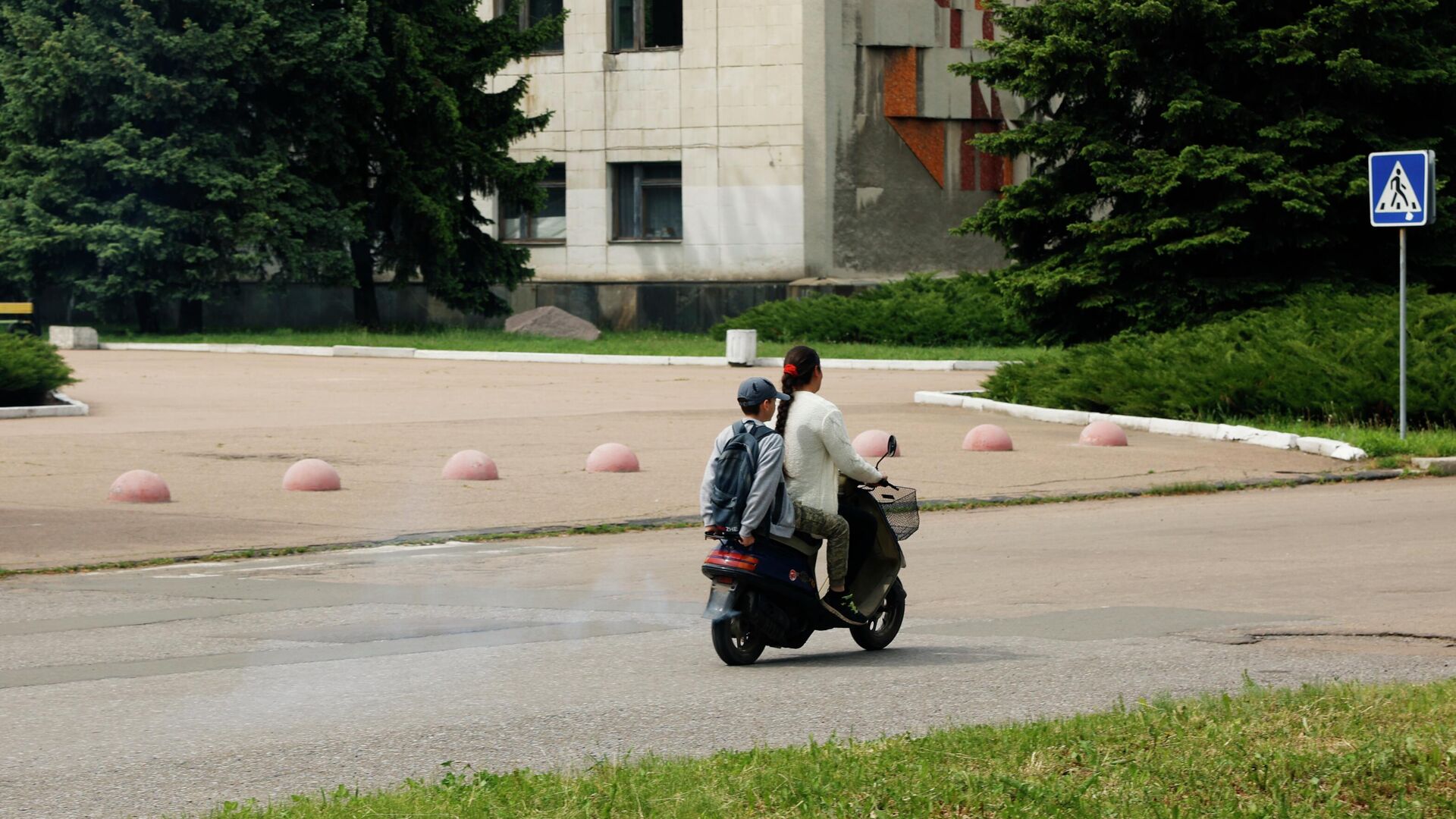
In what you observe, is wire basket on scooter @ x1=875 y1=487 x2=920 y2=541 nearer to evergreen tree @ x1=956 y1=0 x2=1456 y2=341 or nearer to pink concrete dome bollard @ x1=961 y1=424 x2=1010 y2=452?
pink concrete dome bollard @ x1=961 y1=424 x2=1010 y2=452

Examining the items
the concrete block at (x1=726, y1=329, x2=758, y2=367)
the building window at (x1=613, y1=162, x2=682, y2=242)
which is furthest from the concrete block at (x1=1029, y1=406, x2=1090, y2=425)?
the building window at (x1=613, y1=162, x2=682, y2=242)

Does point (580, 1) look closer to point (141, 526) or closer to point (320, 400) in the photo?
point (320, 400)

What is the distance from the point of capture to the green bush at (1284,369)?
2109cm

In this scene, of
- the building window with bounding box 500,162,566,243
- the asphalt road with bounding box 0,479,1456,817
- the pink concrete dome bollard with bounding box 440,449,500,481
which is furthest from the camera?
the building window with bounding box 500,162,566,243

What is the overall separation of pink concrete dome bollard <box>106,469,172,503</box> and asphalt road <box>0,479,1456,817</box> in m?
3.05

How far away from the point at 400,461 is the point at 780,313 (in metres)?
Result: 24.1

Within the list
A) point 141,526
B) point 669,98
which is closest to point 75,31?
point 669,98

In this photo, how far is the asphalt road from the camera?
7301 millimetres

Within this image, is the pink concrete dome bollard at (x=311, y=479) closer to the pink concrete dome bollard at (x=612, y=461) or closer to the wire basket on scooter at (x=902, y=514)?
the pink concrete dome bollard at (x=612, y=461)

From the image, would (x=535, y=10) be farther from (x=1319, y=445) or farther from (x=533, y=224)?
(x=1319, y=445)

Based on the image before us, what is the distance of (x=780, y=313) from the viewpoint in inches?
1692

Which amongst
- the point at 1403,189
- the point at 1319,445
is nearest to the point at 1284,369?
the point at 1319,445

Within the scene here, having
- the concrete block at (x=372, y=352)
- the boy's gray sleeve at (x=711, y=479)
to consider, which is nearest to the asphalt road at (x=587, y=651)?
the boy's gray sleeve at (x=711, y=479)

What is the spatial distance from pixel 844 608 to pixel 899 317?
32097mm
